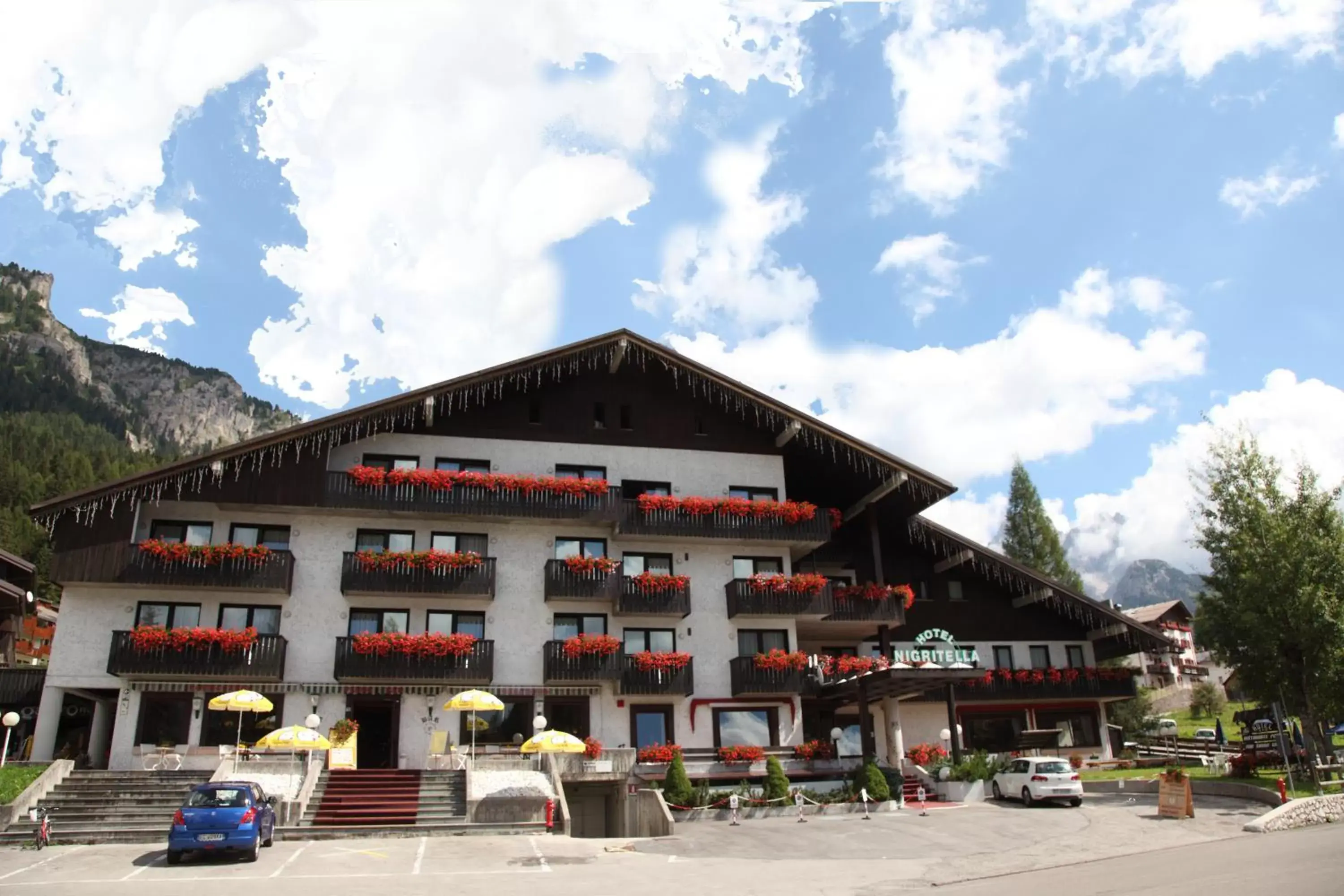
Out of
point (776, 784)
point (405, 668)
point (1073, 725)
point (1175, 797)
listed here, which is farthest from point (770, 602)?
point (1073, 725)

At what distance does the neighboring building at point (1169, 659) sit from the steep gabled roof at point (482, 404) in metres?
54.5

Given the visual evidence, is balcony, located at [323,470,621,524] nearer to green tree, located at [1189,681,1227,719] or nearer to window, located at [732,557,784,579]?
window, located at [732,557,784,579]

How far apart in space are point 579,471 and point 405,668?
9.26 meters

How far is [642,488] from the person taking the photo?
35719 millimetres

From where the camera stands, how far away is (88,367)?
190125 millimetres

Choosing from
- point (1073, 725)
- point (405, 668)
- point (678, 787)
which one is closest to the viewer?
point (678, 787)

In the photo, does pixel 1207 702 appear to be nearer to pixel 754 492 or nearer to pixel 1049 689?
pixel 1049 689

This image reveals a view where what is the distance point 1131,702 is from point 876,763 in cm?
3145

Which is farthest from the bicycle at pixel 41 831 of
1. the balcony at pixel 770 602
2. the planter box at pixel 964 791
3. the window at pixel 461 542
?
the planter box at pixel 964 791

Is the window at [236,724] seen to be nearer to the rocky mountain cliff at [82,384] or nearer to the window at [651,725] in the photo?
the window at [651,725]

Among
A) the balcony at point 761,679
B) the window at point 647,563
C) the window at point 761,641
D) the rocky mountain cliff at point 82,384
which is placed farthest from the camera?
the rocky mountain cliff at point 82,384

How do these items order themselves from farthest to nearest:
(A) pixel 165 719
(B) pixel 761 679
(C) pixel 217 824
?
(B) pixel 761 679 < (A) pixel 165 719 < (C) pixel 217 824

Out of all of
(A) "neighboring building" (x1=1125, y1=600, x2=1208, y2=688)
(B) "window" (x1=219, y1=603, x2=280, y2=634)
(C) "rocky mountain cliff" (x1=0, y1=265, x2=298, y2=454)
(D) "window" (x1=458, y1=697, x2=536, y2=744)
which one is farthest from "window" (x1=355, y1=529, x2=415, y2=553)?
(C) "rocky mountain cliff" (x1=0, y1=265, x2=298, y2=454)

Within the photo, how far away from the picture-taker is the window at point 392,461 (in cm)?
3369
